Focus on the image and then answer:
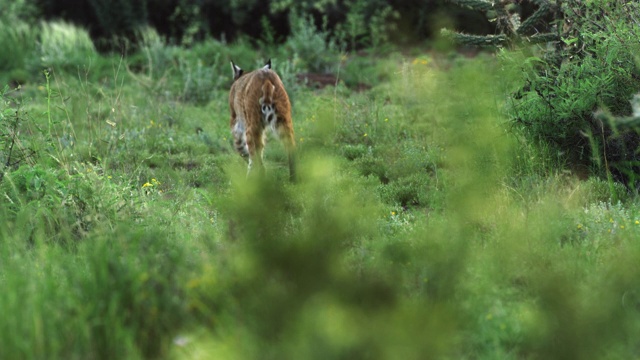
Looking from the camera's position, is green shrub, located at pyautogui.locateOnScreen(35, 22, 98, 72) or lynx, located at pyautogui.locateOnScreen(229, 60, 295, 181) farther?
green shrub, located at pyautogui.locateOnScreen(35, 22, 98, 72)

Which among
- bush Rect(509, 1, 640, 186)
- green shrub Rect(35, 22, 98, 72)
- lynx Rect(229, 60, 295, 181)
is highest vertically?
bush Rect(509, 1, 640, 186)

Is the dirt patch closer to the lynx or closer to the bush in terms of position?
the lynx

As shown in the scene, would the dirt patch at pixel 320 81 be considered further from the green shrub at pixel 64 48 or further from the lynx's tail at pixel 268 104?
the lynx's tail at pixel 268 104

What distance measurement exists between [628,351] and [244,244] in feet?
6.19

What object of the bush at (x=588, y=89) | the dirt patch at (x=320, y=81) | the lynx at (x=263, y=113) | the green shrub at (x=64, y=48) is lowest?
the dirt patch at (x=320, y=81)

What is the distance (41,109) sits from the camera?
11.2 metres

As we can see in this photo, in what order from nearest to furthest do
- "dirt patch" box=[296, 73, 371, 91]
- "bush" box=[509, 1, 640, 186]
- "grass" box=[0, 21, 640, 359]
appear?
1. "grass" box=[0, 21, 640, 359]
2. "bush" box=[509, 1, 640, 186]
3. "dirt patch" box=[296, 73, 371, 91]

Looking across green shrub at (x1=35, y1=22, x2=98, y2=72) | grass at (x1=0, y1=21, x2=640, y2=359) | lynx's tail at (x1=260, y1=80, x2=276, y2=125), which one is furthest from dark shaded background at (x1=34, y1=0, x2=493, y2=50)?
grass at (x1=0, y1=21, x2=640, y2=359)

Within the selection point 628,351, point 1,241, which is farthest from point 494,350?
point 1,241

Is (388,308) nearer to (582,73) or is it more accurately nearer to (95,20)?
(582,73)

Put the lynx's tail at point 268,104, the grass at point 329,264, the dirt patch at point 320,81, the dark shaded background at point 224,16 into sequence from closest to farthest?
the grass at point 329,264 < the lynx's tail at point 268,104 < the dirt patch at point 320,81 < the dark shaded background at point 224,16

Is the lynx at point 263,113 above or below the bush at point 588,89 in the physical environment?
below

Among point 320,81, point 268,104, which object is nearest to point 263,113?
point 268,104

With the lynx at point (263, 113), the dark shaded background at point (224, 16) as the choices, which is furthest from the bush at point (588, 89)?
the dark shaded background at point (224, 16)
